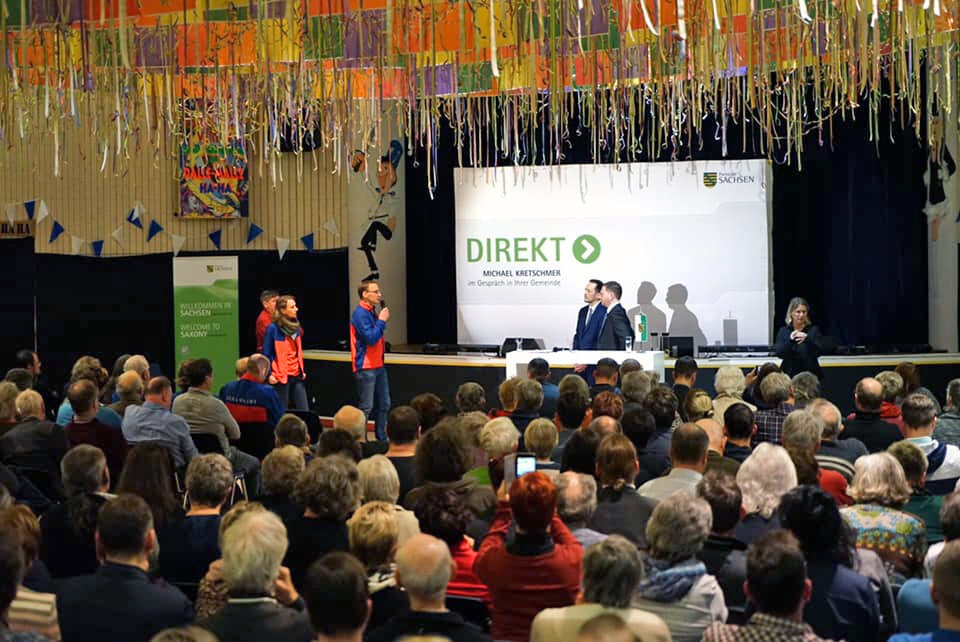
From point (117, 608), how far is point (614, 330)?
7.57 meters

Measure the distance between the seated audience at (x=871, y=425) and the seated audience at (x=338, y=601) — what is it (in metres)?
3.87

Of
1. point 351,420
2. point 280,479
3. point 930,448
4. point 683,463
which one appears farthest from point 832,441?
point 280,479

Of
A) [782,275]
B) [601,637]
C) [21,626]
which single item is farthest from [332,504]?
[782,275]

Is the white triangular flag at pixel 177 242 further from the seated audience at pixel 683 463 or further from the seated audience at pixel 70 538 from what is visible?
the seated audience at pixel 683 463

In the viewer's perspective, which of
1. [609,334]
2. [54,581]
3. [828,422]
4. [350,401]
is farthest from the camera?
[350,401]

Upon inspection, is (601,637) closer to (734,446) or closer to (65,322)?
(734,446)

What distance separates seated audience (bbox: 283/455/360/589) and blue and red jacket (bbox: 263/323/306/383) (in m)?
5.90

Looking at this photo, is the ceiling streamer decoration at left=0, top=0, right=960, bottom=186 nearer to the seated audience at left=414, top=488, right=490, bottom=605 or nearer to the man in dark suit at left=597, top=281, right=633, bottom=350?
the man in dark suit at left=597, top=281, right=633, bottom=350

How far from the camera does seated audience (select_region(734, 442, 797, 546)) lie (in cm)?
415

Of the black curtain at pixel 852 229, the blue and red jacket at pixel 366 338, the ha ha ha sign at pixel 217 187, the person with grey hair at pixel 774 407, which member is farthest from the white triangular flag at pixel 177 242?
the person with grey hair at pixel 774 407

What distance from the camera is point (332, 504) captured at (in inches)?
155

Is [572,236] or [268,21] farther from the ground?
→ [268,21]

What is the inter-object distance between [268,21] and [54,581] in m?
4.41

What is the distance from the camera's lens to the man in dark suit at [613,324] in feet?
33.9
